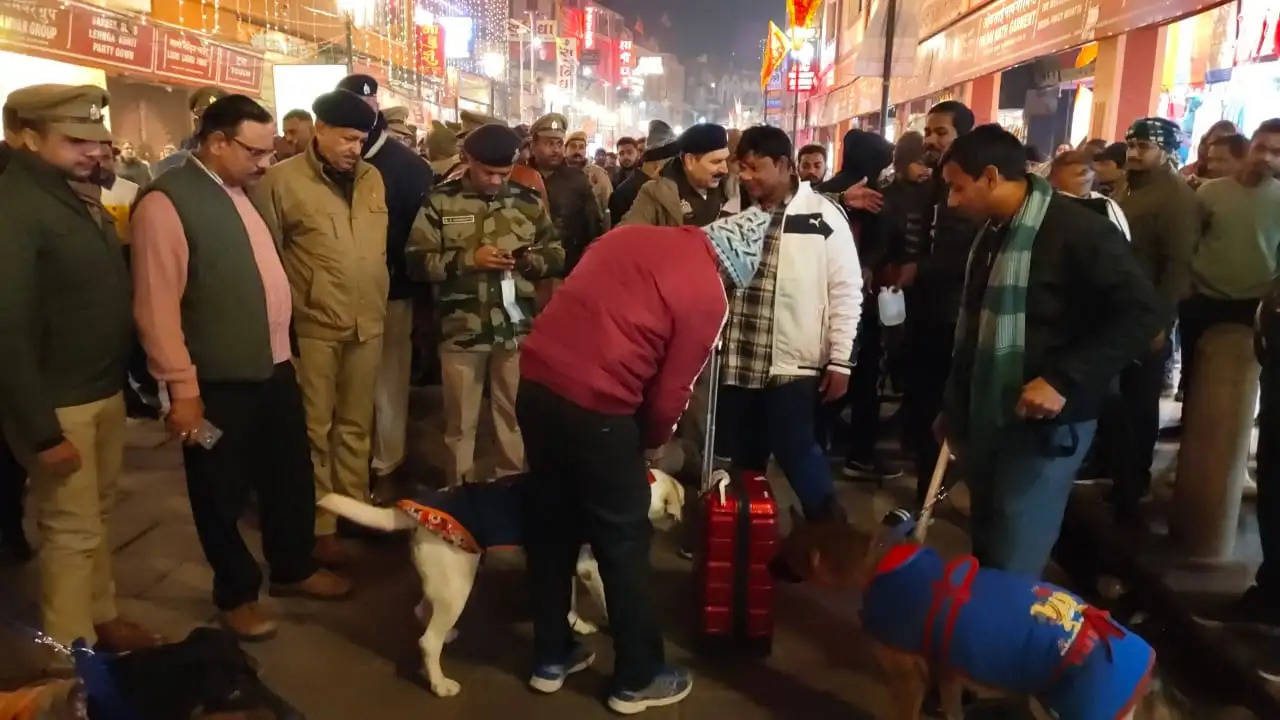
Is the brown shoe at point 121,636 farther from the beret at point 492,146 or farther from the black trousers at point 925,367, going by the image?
the black trousers at point 925,367

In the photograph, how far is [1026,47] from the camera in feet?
35.3

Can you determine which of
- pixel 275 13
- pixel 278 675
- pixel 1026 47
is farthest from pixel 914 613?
pixel 275 13

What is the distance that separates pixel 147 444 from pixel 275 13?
14.6m

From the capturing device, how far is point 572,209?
22.0 ft

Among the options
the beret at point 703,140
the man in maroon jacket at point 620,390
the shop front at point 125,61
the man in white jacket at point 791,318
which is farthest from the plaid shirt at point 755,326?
the shop front at point 125,61

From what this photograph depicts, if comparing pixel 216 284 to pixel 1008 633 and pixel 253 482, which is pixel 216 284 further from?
pixel 1008 633

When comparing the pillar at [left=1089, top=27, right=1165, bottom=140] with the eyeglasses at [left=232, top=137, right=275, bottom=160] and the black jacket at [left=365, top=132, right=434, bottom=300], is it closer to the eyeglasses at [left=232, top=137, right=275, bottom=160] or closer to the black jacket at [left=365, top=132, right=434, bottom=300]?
the black jacket at [left=365, top=132, right=434, bottom=300]

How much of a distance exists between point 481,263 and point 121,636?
2.04 m

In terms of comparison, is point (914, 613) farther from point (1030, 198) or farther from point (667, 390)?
point (1030, 198)

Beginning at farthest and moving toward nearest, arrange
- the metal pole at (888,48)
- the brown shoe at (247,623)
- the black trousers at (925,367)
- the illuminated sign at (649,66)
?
the illuminated sign at (649,66) < the metal pole at (888,48) < the black trousers at (925,367) < the brown shoe at (247,623)

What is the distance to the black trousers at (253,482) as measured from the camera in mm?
3375

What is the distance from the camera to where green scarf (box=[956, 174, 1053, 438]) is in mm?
2717

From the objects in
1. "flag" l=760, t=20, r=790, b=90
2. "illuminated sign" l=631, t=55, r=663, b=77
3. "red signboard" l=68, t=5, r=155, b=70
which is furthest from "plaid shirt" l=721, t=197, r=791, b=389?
"illuminated sign" l=631, t=55, r=663, b=77

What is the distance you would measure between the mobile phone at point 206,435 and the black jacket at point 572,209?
3.63 m
